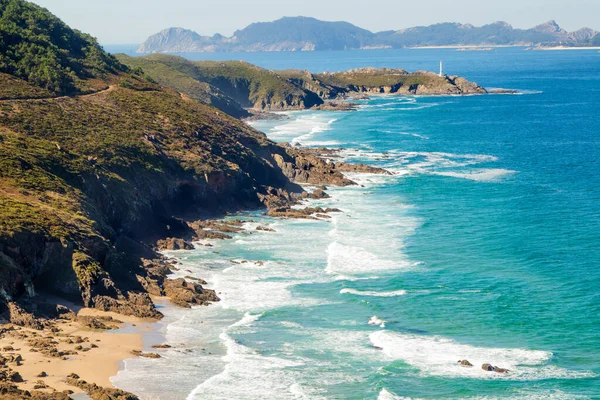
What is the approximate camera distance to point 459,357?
39.9 meters

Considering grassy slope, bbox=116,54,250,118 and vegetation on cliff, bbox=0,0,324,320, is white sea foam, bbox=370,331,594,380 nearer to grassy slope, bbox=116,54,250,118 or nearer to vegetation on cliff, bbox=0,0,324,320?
vegetation on cliff, bbox=0,0,324,320

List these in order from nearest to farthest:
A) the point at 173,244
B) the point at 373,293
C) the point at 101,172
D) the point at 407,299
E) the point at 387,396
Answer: the point at 387,396
the point at 407,299
the point at 373,293
the point at 173,244
the point at 101,172

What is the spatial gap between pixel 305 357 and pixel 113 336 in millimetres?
10046

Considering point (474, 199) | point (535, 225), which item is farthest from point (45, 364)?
point (474, 199)

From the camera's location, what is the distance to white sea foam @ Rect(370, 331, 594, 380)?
1484 inches

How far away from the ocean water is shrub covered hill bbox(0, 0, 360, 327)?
425cm

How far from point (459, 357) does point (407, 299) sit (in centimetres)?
912

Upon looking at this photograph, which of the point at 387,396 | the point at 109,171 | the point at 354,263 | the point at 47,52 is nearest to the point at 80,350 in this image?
the point at 387,396

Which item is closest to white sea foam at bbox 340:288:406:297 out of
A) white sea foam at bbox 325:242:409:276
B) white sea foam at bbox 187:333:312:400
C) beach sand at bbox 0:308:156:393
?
white sea foam at bbox 325:242:409:276

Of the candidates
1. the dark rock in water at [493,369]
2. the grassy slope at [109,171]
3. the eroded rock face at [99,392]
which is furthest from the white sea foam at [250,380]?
the grassy slope at [109,171]

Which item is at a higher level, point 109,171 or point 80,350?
point 109,171

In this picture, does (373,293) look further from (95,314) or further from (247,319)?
(95,314)

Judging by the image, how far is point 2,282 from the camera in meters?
40.8

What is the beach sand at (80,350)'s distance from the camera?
33.8 m
